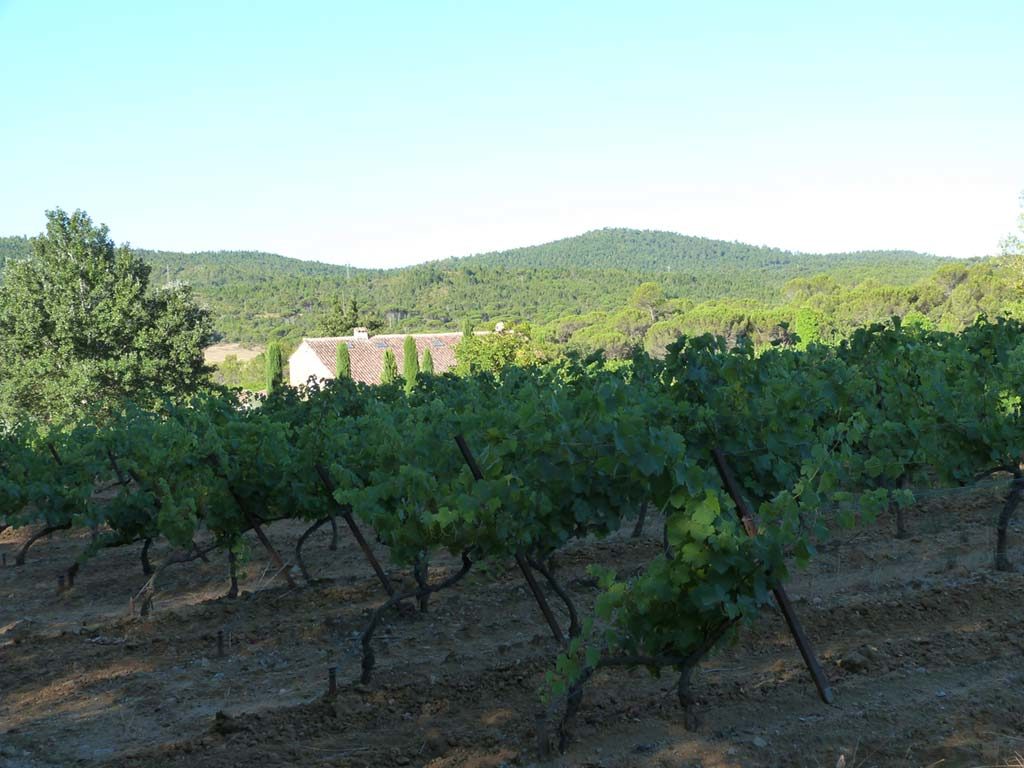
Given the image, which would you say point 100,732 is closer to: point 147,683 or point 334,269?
point 147,683

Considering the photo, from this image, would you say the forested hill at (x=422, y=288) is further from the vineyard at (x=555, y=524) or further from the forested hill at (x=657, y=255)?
the vineyard at (x=555, y=524)

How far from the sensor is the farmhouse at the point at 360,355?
1809 inches

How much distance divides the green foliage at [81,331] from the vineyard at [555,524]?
15.8m

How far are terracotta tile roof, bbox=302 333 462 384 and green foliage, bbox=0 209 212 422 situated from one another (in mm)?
16598

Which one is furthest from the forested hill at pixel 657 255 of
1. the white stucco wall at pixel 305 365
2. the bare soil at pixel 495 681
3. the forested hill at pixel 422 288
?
the bare soil at pixel 495 681

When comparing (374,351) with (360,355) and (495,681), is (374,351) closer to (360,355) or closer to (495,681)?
(360,355)

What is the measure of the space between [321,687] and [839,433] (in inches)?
139

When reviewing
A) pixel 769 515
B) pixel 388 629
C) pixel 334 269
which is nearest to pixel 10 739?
pixel 388 629

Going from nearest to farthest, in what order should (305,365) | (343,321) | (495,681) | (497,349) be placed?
(495,681) → (497,349) → (305,365) → (343,321)

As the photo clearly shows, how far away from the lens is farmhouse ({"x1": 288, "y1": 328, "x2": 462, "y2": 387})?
45.9 m

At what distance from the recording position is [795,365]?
38.8 feet

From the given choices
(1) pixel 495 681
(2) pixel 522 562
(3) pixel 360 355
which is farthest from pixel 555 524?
(3) pixel 360 355

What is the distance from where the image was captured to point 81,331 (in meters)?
26.6

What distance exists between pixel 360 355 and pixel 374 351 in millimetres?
1017
